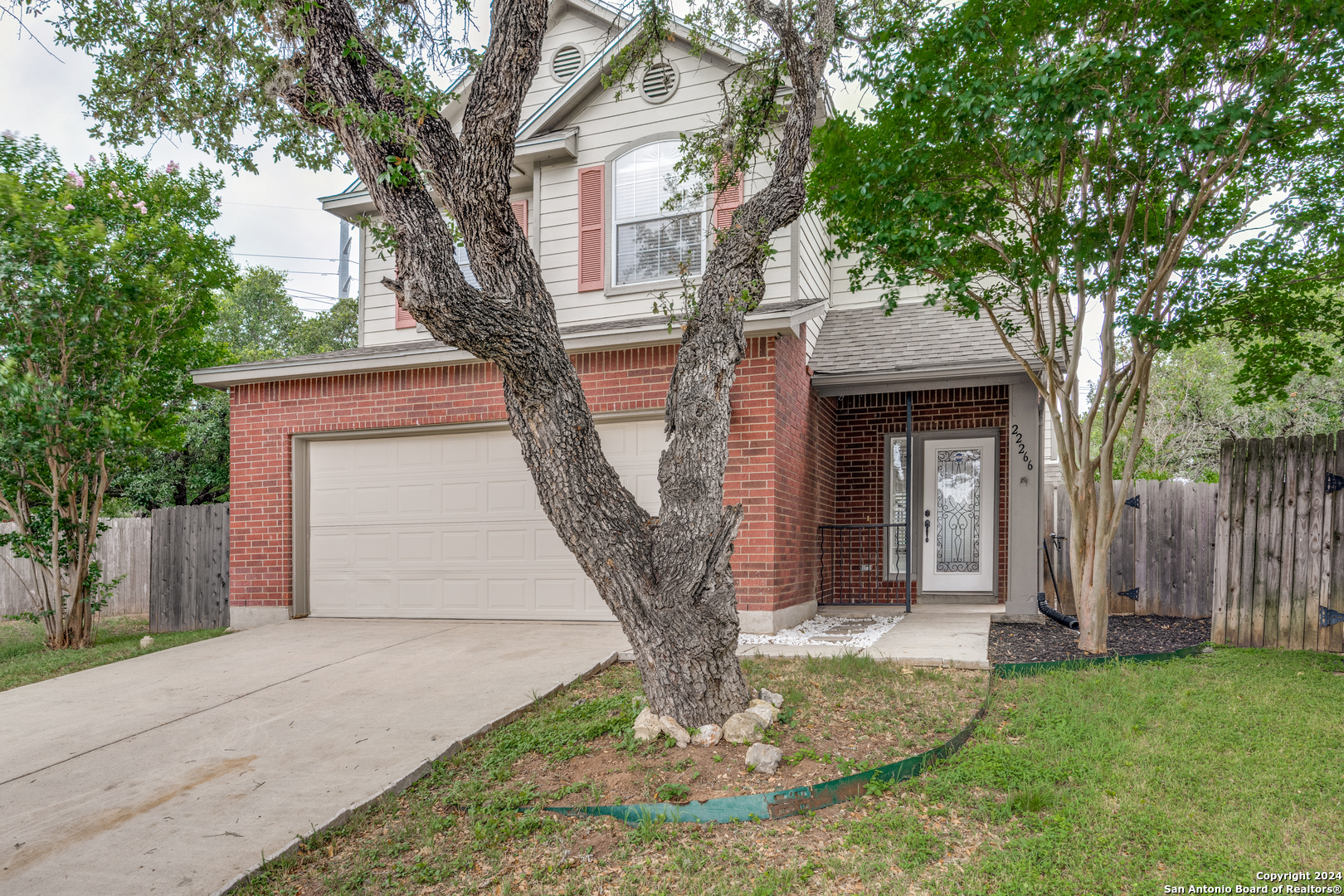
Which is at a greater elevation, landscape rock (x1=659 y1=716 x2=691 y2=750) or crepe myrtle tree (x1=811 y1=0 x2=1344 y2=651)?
crepe myrtle tree (x1=811 y1=0 x2=1344 y2=651)

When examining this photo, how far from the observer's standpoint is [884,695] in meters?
5.15

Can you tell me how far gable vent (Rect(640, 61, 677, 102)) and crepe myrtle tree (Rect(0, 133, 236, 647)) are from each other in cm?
574

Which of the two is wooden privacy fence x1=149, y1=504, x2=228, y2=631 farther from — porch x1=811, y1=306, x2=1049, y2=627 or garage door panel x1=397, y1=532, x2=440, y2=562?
porch x1=811, y1=306, x2=1049, y2=627

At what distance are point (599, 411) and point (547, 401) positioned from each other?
3.98 meters

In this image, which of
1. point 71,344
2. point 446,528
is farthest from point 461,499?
point 71,344

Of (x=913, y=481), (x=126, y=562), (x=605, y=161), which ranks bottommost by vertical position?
(x=126, y=562)

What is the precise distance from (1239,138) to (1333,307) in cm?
203

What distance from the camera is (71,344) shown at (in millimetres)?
8141

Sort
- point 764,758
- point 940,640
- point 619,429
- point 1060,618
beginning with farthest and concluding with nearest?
1. point 619,429
2. point 1060,618
3. point 940,640
4. point 764,758

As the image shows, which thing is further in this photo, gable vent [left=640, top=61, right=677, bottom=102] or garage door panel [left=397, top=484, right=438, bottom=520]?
gable vent [left=640, top=61, right=677, bottom=102]

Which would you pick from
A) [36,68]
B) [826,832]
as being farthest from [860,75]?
[36,68]

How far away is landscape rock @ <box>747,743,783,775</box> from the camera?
3922 mm

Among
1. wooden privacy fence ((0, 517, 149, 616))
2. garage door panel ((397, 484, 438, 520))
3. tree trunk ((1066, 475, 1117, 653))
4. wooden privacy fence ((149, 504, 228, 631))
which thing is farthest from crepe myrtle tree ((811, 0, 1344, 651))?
wooden privacy fence ((0, 517, 149, 616))

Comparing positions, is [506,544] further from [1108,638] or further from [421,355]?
[1108,638]
